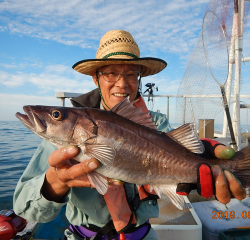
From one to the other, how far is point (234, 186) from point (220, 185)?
0.17 meters

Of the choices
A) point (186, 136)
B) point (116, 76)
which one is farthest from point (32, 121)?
point (186, 136)

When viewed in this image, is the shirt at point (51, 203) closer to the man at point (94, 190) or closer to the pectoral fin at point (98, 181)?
the man at point (94, 190)

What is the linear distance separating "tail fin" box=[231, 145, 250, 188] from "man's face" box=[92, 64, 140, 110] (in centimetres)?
176

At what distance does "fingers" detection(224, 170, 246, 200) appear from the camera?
2.16 meters

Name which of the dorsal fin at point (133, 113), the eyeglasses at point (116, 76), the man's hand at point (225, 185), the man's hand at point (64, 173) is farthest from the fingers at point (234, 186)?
the eyeglasses at point (116, 76)

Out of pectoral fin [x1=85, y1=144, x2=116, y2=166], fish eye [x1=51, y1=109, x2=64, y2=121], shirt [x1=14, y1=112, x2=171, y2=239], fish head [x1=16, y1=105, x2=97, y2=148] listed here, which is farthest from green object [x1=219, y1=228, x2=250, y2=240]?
fish eye [x1=51, y1=109, x2=64, y2=121]

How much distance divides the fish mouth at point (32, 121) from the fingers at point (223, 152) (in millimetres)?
2117

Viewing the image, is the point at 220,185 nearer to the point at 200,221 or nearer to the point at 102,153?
the point at 102,153

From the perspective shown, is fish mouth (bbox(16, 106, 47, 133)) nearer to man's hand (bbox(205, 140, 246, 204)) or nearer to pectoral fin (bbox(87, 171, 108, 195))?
pectoral fin (bbox(87, 171, 108, 195))

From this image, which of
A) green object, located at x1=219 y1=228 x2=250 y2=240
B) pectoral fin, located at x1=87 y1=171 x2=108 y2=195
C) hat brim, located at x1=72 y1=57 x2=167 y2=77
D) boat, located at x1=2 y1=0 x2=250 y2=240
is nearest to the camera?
pectoral fin, located at x1=87 y1=171 x2=108 y2=195

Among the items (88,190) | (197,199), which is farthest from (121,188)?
(197,199)

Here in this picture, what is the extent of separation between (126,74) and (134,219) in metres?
2.20

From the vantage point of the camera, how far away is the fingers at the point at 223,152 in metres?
2.30

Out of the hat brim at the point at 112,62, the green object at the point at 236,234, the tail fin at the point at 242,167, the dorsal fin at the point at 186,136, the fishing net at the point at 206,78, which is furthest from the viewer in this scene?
the fishing net at the point at 206,78
